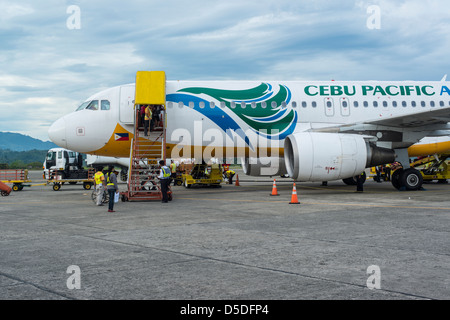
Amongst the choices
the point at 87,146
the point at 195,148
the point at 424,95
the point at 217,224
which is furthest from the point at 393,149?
the point at 87,146

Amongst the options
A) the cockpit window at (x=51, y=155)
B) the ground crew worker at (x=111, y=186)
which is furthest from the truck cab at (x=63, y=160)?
the ground crew worker at (x=111, y=186)

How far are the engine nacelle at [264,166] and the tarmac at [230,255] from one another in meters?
8.66

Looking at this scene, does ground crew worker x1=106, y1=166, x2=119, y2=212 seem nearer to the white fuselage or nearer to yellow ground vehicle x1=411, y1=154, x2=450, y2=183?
the white fuselage

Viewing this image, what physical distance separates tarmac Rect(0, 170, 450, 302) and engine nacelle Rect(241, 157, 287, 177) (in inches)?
341

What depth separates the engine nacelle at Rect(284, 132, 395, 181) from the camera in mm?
16047

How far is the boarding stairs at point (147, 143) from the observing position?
16672 mm

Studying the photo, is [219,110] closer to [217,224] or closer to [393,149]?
[393,149]

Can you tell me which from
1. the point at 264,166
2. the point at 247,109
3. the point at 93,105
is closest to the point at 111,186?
the point at 93,105

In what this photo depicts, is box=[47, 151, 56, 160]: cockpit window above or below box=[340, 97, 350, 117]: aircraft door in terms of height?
below

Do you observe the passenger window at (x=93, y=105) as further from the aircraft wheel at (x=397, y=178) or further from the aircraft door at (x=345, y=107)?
the aircraft wheel at (x=397, y=178)

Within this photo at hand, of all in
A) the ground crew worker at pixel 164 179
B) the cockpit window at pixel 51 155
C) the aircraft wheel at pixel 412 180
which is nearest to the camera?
the ground crew worker at pixel 164 179

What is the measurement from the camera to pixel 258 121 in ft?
60.0

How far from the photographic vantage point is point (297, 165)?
16.0 m

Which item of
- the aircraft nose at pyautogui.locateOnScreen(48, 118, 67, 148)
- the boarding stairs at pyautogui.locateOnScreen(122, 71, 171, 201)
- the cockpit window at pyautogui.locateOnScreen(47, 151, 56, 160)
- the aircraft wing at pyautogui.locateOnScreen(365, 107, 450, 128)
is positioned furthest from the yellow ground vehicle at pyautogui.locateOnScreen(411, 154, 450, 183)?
the cockpit window at pyautogui.locateOnScreen(47, 151, 56, 160)
